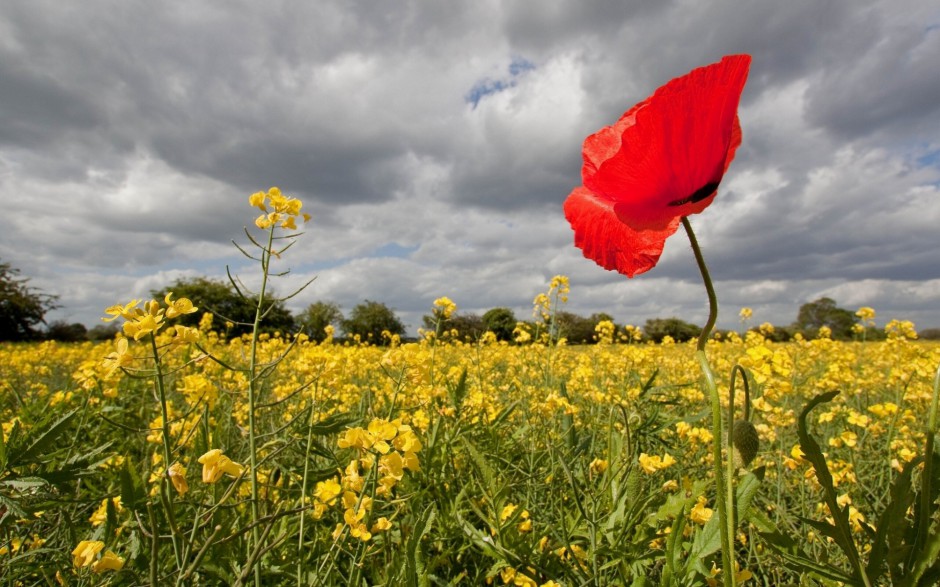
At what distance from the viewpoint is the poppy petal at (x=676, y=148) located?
2.11 feet

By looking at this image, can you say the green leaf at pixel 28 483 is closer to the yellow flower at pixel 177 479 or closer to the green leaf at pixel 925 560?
the yellow flower at pixel 177 479

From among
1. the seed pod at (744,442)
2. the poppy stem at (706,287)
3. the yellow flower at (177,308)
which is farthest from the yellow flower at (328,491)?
the poppy stem at (706,287)

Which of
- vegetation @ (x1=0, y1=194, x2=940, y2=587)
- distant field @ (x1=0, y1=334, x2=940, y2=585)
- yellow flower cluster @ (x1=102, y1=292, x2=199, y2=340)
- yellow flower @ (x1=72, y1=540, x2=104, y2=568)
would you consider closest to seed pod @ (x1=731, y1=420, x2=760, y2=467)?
vegetation @ (x1=0, y1=194, x2=940, y2=587)

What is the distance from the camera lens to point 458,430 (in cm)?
222

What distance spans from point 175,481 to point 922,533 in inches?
45.8

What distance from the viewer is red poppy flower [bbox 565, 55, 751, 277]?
646mm

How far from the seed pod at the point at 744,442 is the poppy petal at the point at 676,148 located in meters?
0.38

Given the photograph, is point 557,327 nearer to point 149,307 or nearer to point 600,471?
point 600,471

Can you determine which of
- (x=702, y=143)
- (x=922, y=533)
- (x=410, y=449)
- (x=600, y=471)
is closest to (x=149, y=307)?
(x=410, y=449)

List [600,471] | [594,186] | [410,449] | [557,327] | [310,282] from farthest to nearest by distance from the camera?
[557,327]
[600,471]
[310,282]
[410,449]
[594,186]

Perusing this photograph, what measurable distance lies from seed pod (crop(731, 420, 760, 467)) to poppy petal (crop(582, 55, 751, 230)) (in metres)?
0.38

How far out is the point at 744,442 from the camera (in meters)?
0.85

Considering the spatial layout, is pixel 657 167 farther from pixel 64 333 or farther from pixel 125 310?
pixel 64 333

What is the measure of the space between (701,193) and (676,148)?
0.08m
